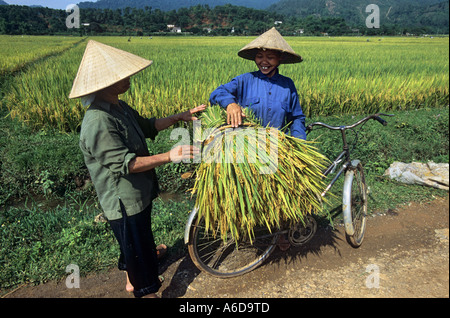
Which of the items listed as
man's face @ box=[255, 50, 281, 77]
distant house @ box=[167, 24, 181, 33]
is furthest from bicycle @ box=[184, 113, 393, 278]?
distant house @ box=[167, 24, 181, 33]

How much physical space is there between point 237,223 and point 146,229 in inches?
24.2

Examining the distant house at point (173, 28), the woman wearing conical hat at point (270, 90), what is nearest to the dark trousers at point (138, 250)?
the woman wearing conical hat at point (270, 90)

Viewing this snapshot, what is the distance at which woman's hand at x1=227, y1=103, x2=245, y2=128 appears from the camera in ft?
5.42

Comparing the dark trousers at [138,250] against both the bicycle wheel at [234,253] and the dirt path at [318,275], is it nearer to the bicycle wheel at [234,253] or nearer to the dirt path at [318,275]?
the dirt path at [318,275]

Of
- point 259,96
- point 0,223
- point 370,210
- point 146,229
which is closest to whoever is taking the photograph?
point 146,229

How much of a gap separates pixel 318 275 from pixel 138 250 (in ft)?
4.48

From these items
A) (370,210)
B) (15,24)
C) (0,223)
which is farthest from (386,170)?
(15,24)

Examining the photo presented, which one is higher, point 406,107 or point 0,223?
point 406,107

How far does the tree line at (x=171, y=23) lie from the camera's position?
20.2 m

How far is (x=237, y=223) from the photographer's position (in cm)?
172

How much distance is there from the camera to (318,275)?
2.17 metres

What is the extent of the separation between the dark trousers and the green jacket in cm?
8
